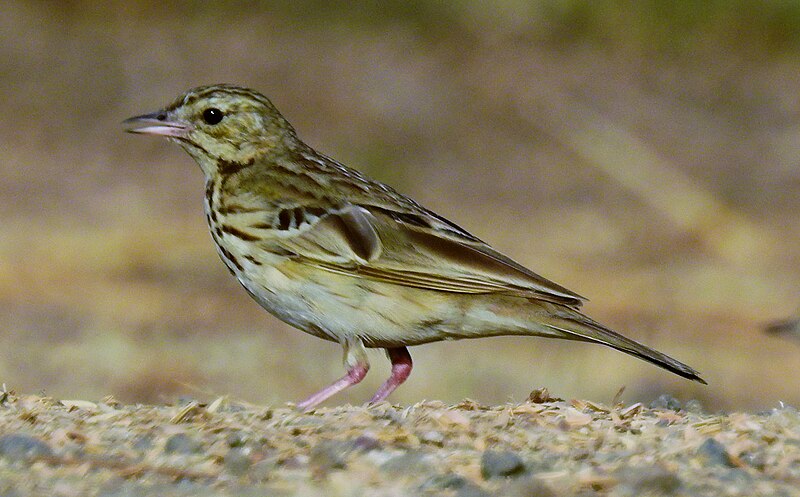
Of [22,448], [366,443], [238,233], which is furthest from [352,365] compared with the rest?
[22,448]

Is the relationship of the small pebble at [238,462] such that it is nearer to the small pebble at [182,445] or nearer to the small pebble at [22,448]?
the small pebble at [182,445]

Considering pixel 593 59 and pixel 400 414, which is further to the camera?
pixel 593 59

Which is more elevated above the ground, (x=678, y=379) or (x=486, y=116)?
(x=486, y=116)

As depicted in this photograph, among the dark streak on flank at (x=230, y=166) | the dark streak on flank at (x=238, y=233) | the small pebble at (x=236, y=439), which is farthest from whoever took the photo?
the dark streak on flank at (x=230, y=166)

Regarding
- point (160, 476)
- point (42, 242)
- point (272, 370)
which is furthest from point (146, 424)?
point (42, 242)

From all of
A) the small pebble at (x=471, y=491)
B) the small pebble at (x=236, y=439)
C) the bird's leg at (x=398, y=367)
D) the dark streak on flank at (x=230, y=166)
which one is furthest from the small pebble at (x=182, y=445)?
the dark streak on flank at (x=230, y=166)

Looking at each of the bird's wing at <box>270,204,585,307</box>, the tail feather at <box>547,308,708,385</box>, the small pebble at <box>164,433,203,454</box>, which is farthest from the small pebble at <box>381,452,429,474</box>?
the bird's wing at <box>270,204,585,307</box>

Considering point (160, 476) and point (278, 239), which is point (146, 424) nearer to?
point (160, 476)

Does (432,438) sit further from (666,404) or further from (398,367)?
(398,367)
